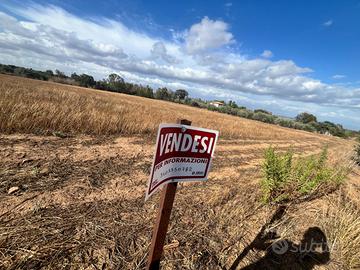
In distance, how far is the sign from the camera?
1536 mm

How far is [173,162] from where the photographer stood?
5.59 feet

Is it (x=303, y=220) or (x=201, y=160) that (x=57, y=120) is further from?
(x=303, y=220)

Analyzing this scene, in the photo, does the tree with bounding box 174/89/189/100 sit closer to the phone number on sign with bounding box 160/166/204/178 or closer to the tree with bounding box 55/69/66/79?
the tree with bounding box 55/69/66/79

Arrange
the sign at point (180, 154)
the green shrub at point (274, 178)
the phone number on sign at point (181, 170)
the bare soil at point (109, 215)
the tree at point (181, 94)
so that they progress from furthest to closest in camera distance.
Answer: the tree at point (181, 94), the green shrub at point (274, 178), the bare soil at point (109, 215), the phone number on sign at point (181, 170), the sign at point (180, 154)

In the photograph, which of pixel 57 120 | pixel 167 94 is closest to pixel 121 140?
pixel 57 120

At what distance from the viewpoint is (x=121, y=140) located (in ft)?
24.9

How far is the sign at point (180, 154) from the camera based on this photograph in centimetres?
154

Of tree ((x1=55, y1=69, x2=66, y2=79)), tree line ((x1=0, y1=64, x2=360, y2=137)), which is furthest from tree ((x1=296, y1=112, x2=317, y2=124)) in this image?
tree ((x1=55, y1=69, x2=66, y2=79))

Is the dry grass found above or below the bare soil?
above

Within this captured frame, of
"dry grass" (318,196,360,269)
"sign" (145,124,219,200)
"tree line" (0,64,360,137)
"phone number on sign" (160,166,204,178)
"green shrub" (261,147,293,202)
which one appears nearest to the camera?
"sign" (145,124,219,200)

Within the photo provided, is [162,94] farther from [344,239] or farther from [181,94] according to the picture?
[344,239]

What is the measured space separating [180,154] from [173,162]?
84mm

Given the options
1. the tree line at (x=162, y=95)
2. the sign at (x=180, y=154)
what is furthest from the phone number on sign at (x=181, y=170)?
the tree line at (x=162, y=95)

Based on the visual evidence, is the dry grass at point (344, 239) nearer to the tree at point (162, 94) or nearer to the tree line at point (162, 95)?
the tree line at point (162, 95)
